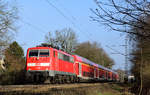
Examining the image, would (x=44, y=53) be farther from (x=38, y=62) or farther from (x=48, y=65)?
(x=48, y=65)

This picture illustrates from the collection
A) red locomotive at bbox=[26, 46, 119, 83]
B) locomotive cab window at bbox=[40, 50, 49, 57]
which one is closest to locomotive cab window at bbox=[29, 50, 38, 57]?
red locomotive at bbox=[26, 46, 119, 83]

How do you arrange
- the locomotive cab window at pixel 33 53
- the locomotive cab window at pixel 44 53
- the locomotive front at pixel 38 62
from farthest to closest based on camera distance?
the locomotive cab window at pixel 33 53, the locomotive cab window at pixel 44 53, the locomotive front at pixel 38 62

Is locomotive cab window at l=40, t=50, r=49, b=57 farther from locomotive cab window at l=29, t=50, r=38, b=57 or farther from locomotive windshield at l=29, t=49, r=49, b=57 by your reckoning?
locomotive cab window at l=29, t=50, r=38, b=57

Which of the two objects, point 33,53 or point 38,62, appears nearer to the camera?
point 38,62

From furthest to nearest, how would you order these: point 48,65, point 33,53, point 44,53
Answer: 1. point 33,53
2. point 44,53
3. point 48,65

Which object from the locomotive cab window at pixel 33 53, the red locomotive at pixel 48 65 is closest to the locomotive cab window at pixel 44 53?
the red locomotive at pixel 48 65

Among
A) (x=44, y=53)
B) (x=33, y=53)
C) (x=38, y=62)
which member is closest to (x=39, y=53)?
(x=44, y=53)

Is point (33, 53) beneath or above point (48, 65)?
above

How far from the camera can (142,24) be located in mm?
4723

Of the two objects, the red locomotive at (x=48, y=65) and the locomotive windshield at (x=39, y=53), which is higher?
the locomotive windshield at (x=39, y=53)

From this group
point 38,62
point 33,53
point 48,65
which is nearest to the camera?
point 48,65

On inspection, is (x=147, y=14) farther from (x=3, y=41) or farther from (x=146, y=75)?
(x=3, y=41)

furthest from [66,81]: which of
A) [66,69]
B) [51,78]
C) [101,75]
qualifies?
[101,75]

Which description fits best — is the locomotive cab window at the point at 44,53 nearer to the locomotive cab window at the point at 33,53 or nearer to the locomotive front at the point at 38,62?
the locomotive front at the point at 38,62
